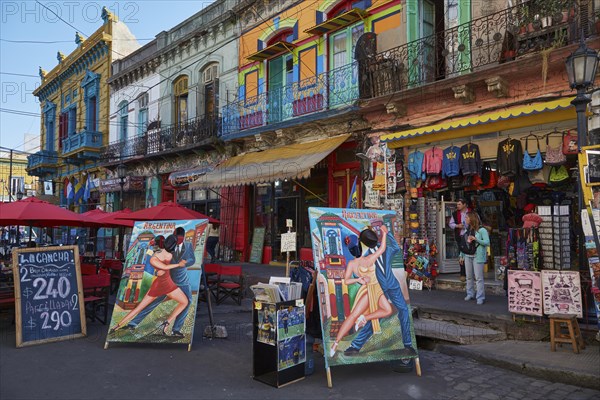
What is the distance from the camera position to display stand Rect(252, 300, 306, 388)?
4883mm

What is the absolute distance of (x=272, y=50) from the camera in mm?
14625

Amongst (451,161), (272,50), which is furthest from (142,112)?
(451,161)

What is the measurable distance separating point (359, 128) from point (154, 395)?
8737 mm

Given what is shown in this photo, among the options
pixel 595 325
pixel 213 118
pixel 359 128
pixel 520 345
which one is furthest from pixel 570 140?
pixel 213 118

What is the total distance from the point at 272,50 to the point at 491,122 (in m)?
7.92

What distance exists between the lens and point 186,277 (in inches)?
248

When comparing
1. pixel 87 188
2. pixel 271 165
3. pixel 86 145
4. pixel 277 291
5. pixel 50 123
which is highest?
pixel 50 123

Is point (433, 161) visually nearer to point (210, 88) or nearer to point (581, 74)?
point (581, 74)

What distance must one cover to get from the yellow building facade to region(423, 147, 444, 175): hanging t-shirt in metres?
18.6

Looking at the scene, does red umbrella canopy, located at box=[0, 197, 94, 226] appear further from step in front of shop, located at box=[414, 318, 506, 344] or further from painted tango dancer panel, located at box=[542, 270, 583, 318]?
painted tango dancer panel, located at box=[542, 270, 583, 318]

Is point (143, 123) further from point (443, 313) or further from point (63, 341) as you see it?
point (443, 313)

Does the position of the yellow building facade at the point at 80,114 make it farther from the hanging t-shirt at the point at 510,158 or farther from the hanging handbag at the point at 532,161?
the hanging handbag at the point at 532,161

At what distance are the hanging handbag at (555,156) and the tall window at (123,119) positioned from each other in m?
19.3

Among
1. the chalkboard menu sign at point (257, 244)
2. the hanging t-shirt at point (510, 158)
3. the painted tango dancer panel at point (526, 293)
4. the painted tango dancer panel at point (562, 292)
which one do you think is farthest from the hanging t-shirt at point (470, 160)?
the chalkboard menu sign at point (257, 244)
